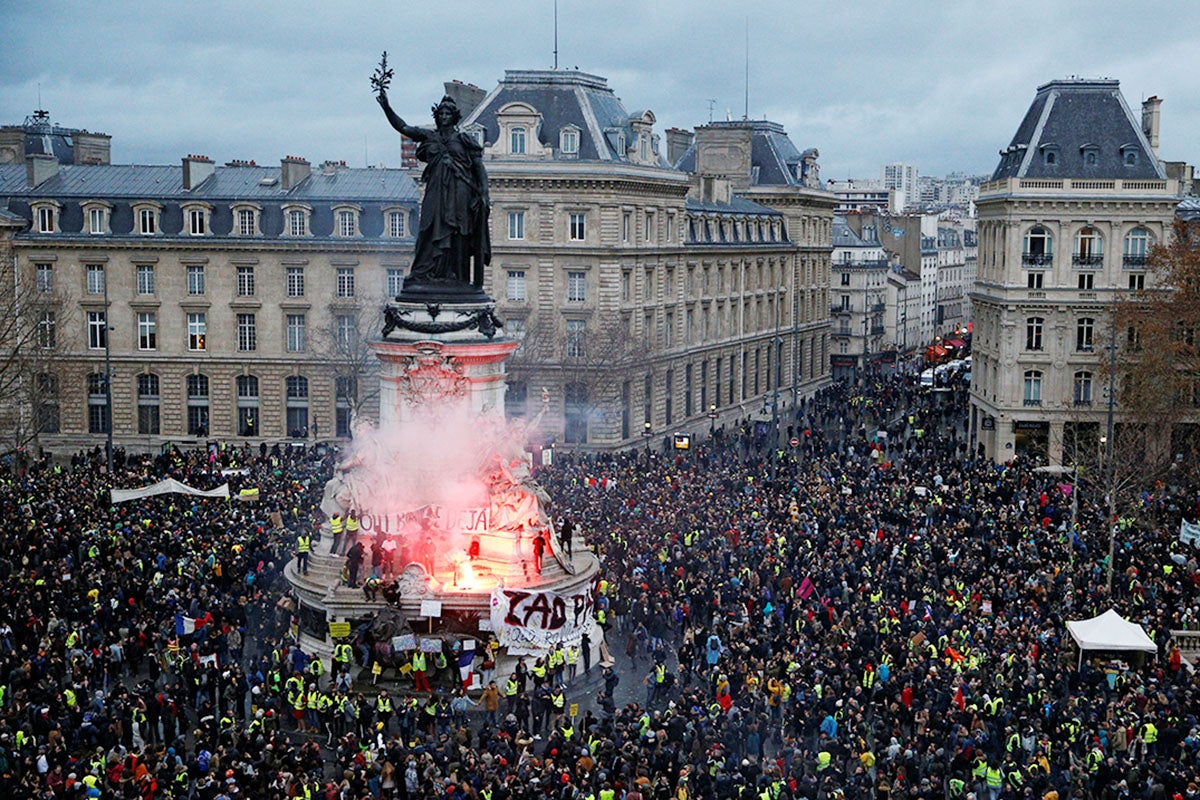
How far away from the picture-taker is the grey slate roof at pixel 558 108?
6556cm

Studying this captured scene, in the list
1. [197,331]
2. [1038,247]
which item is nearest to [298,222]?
[197,331]

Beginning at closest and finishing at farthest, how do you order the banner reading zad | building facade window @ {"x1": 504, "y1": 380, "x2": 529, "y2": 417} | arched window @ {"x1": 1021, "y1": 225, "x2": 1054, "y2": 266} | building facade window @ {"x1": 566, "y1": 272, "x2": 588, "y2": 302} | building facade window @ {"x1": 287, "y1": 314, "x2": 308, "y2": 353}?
the banner reading zad < arched window @ {"x1": 1021, "y1": 225, "x2": 1054, "y2": 266} < building facade window @ {"x1": 504, "y1": 380, "x2": 529, "y2": 417} < building facade window @ {"x1": 566, "y1": 272, "x2": 588, "y2": 302} < building facade window @ {"x1": 287, "y1": 314, "x2": 308, "y2": 353}

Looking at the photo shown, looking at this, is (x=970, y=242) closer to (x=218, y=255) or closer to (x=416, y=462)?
(x=218, y=255)

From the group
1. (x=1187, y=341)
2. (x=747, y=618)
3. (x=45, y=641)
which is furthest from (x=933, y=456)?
(x=45, y=641)

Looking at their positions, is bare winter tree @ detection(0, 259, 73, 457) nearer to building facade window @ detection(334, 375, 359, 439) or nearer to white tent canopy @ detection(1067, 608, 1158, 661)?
building facade window @ detection(334, 375, 359, 439)

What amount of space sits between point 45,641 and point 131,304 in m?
→ 38.9

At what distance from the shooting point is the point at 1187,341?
5947cm

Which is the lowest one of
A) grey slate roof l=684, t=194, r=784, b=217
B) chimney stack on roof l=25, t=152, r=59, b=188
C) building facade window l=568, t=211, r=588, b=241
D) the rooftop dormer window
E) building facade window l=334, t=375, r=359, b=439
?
building facade window l=334, t=375, r=359, b=439

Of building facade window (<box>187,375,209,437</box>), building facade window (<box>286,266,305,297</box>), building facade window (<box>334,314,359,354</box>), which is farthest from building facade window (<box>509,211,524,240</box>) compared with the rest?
building facade window (<box>187,375,209,437</box>)

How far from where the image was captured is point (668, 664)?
3441 centimetres

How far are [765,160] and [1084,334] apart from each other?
108ft

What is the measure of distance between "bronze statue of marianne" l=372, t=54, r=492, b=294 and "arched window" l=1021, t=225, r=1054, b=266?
38.0 meters

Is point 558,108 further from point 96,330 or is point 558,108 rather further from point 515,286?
point 96,330

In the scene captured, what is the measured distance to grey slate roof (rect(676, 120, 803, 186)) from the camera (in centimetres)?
9281
